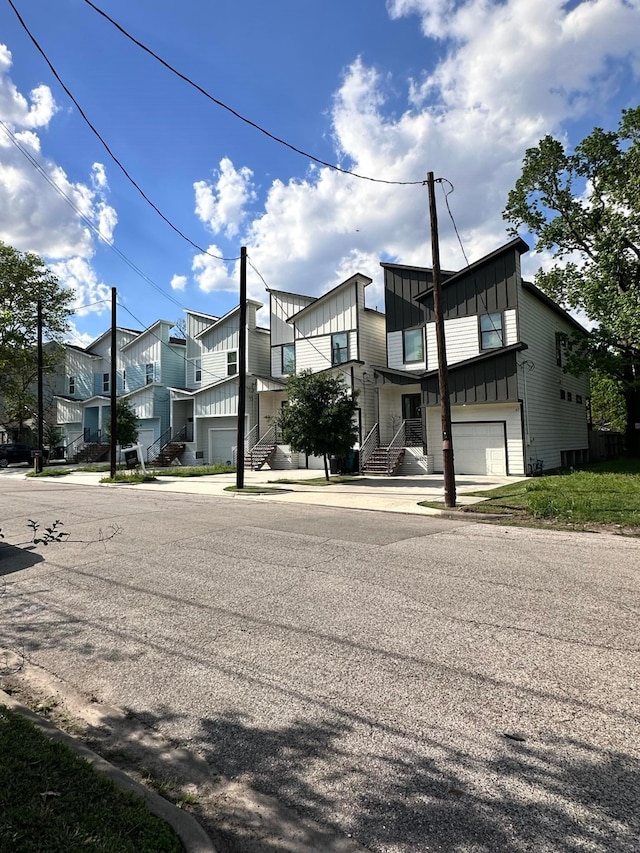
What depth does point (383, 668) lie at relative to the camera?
3811mm

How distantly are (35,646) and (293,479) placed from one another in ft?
55.9

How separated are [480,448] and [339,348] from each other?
30.3ft

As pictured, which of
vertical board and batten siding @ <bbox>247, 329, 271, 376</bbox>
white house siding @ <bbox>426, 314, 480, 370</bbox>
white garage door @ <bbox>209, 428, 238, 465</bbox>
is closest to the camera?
white house siding @ <bbox>426, 314, 480, 370</bbox>

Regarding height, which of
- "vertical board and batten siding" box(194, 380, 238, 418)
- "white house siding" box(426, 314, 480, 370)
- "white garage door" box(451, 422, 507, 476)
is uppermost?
"white house siding" box(426, 314, 480, 370)

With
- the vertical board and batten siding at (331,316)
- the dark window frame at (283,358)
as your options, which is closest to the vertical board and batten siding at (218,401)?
the dark window frame at (283,358)

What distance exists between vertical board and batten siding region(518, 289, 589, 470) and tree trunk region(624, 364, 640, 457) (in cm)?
255

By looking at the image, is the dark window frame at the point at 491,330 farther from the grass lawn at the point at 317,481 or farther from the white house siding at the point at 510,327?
the grass lawn at the point at 317,481

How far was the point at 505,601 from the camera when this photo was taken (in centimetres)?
528

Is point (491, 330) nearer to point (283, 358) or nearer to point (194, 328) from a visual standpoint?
point (283, 358)

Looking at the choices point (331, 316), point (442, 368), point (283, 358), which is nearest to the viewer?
point (442, 368)

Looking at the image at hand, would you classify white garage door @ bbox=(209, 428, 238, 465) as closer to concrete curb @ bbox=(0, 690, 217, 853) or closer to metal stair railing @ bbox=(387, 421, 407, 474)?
metal stair railing @ bbox=(387, 421, 407, 474)

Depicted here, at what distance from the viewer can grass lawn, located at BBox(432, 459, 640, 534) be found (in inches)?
394

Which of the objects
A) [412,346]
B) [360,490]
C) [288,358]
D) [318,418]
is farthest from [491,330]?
[288,358]

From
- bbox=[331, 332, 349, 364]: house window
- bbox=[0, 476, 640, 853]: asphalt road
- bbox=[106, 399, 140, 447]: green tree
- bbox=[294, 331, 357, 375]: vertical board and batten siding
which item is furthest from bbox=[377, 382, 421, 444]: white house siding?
bbox=[0, 476, 640, 853]: asphalt road
